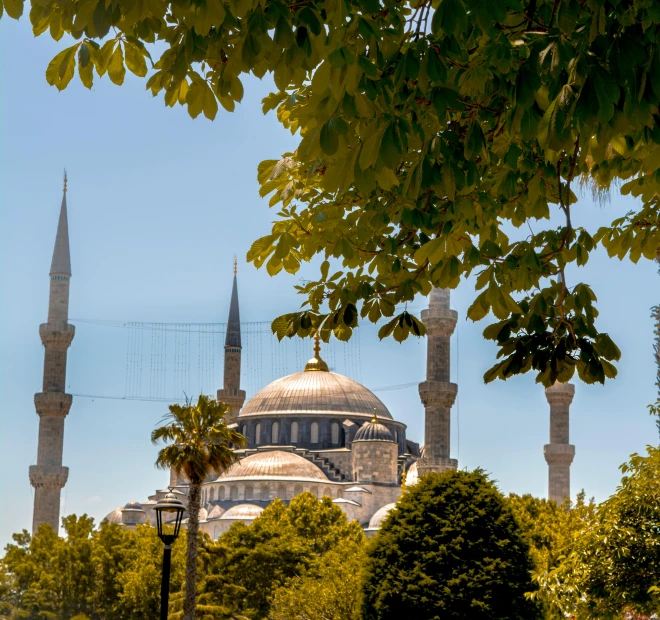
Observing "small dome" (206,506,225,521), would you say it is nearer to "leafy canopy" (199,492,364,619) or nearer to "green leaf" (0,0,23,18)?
"leafy canopy" (199,492,364,619)

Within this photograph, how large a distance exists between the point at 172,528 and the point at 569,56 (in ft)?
47.2

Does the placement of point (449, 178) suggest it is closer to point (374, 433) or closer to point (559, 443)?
point (559, 443)

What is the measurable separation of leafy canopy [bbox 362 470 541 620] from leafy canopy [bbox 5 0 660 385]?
646 inches

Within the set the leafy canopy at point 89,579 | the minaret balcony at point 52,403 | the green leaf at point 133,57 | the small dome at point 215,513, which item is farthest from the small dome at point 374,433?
the green leaf at point 133,57

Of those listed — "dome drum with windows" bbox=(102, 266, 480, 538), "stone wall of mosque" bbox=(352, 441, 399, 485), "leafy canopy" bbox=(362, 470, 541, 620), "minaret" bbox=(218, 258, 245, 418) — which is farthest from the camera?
"minaret" bbox=(218, 258, 245, 418)

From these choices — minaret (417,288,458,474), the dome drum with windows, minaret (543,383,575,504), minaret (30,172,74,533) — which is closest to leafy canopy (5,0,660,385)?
minaret (417,288,458,474)

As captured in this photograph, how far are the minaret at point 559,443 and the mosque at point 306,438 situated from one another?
8cm

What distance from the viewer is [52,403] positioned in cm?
6712

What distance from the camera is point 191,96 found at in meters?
5.96

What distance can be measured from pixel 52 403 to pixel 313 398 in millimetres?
28629

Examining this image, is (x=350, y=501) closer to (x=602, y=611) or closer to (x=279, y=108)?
(x=602, y=611)

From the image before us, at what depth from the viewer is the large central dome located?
90375mm

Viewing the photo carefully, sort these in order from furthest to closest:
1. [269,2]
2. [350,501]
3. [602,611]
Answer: [350,501], [602,611], [269,2]

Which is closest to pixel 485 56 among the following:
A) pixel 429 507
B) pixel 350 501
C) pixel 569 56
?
pixel 569 56
